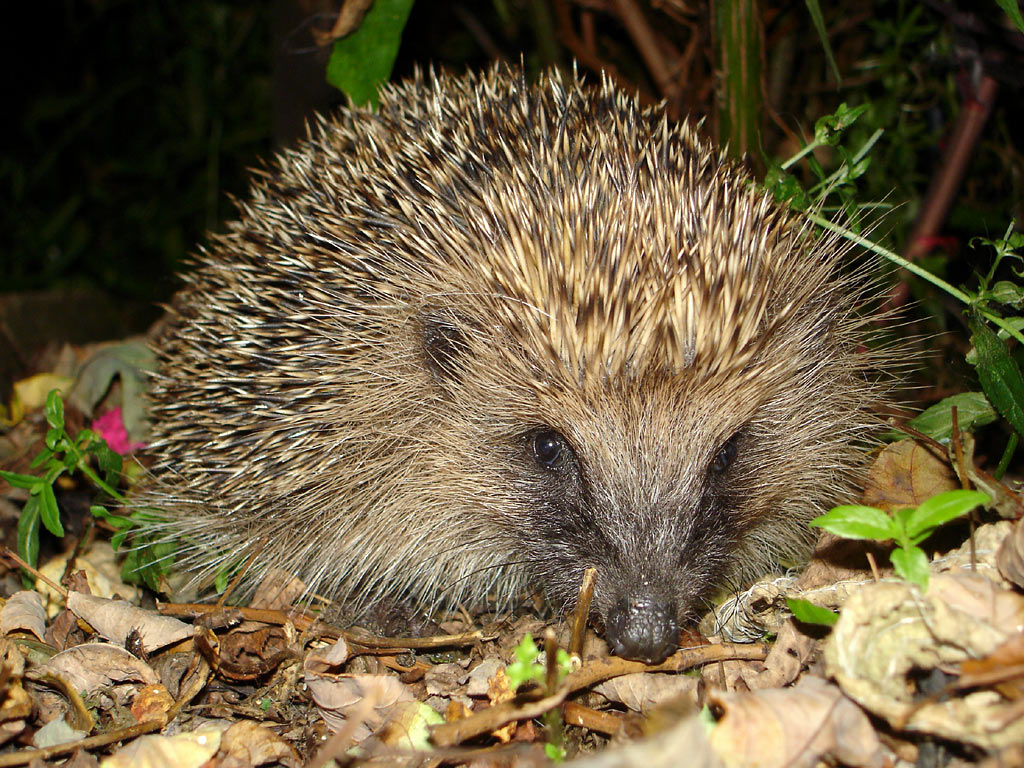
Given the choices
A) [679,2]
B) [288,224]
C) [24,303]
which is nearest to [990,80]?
[679,2]

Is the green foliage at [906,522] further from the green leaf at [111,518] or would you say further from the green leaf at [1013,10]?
the green leaf at [111,518]

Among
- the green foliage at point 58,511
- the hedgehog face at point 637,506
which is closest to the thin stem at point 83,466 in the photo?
the green foliage at point 58,511

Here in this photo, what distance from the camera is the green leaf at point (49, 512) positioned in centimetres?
210

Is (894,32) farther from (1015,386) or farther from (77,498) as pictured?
(77,498)

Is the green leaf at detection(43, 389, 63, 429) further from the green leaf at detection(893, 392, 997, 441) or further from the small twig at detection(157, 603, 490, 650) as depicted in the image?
the green leaf at detection(893, 392, 997, 441)

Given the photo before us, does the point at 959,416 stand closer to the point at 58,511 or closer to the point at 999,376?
the point at 999,376

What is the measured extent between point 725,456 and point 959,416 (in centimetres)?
54

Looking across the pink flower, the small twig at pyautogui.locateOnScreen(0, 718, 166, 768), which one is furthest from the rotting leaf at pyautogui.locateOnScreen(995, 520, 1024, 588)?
the pink flower

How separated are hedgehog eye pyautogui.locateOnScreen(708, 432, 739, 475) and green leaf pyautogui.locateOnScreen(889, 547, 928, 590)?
0.58 metres

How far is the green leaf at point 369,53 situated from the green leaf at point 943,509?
→ 1837 millimetres

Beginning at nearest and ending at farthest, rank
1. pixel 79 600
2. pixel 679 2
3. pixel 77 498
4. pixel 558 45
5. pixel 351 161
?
pixel 79 600, pixel 351 161, pixel 77 498, pixel 679 2, pixel 558 45

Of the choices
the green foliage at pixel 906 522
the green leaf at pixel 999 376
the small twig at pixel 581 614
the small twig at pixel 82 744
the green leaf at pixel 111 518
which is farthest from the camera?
the green leaf at pixel 111 518

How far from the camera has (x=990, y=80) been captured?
279cm

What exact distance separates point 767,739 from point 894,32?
2.68 metres
